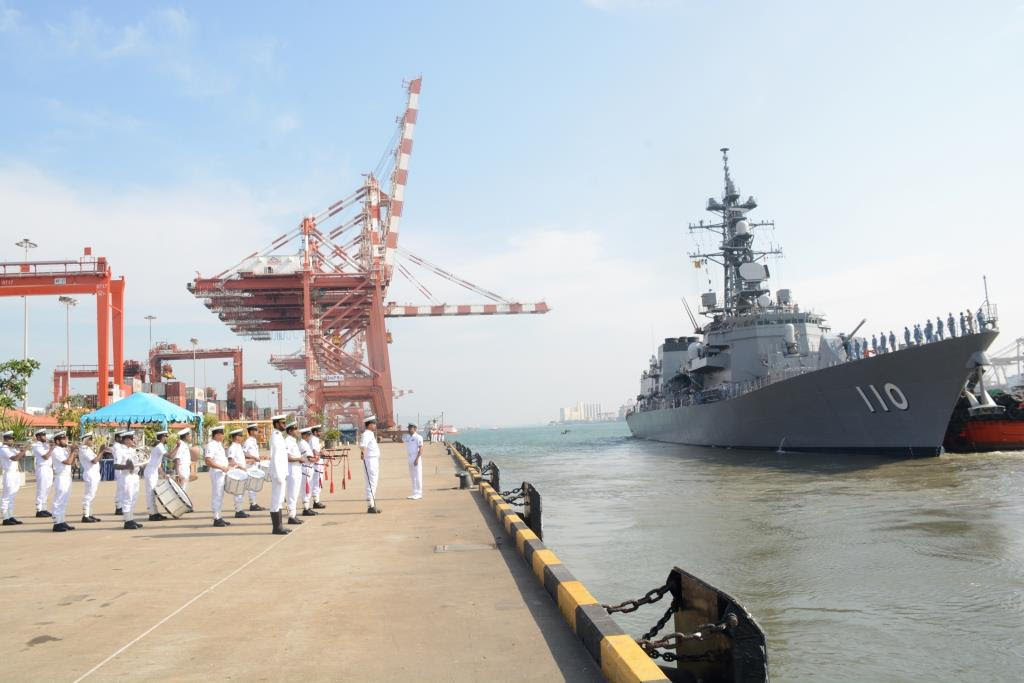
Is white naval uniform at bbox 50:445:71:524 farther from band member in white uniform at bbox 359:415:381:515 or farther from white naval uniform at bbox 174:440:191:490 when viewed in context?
band member in white uniform at bbox 359:415:381:515

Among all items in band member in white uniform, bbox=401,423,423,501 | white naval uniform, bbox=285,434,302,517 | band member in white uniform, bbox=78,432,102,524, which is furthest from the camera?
band member in white uniform, bbox=401,423,423,501

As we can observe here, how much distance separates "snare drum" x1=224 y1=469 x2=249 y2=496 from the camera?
9.43 metres

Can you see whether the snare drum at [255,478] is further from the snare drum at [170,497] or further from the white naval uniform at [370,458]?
the white naval uniform at [370,458]

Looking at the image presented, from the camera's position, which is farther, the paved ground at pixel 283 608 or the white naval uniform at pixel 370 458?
the white naval uniform at pixel 370 458

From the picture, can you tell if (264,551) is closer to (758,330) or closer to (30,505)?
(30,505)

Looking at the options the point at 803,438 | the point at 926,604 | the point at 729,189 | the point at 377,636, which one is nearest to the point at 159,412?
the point at 377,636

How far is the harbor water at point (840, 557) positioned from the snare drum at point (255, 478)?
4.22 metres

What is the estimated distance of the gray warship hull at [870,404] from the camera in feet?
65.4

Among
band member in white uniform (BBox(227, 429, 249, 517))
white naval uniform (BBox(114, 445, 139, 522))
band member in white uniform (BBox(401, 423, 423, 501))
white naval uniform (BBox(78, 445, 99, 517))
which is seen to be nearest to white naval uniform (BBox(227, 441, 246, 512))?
band member in white uniform (BBox(227, 429, 249, 517))

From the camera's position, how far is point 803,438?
25.0m

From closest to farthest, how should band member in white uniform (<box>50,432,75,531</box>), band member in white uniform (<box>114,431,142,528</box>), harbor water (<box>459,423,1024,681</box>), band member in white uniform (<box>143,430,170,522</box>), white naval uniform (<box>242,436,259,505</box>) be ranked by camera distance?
harbor water (<box>459,423,1024,681</box>)
band member in white uniform (<box>50,432,75,531</box>)
band member in white uniform (<box>114,431,142,528</box>)
band member in white uniform (<box>143,430,170,522</box>)
white naval uniform (<box>242,436,259,505</box>)

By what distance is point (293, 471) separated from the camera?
9.36m

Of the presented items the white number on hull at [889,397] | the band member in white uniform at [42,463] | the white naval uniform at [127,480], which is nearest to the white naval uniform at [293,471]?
the white naval uniform at [127,480]

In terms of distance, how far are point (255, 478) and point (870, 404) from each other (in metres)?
18.6
